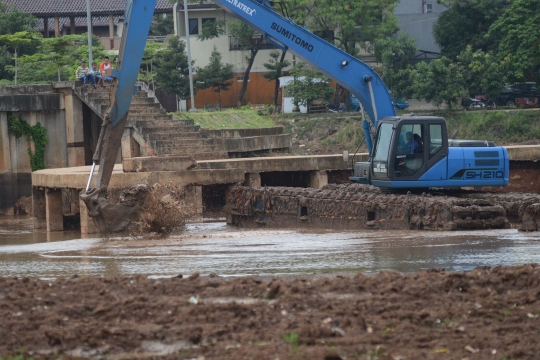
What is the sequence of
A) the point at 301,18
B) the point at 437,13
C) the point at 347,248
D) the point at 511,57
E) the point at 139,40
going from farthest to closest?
the point at 437,13 < the point at 301,18 < the point at 511,57 < the point at 139,40 < the point at 347,248

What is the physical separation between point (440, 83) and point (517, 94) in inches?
187

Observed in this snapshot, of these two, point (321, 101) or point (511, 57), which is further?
point (321, 101)

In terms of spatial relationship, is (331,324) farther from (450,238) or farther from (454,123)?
(454,123)

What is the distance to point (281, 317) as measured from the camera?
8227mm

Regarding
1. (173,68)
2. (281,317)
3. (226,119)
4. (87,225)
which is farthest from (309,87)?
(281,317)

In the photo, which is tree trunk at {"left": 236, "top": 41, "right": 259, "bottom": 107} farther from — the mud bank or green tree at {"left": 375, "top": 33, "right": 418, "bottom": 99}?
the mud bank

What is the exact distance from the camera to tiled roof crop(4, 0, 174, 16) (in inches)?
2338

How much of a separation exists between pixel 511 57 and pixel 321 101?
34.6 ft

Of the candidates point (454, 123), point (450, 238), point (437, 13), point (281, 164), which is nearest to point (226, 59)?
point (437, 13)

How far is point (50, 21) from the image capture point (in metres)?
63.0

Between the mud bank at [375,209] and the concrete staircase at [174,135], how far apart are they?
5841mm

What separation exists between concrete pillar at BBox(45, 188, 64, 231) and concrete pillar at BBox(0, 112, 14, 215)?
6154 mm

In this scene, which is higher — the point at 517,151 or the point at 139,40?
the point at 139,40

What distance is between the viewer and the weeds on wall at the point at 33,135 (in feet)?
99.4
